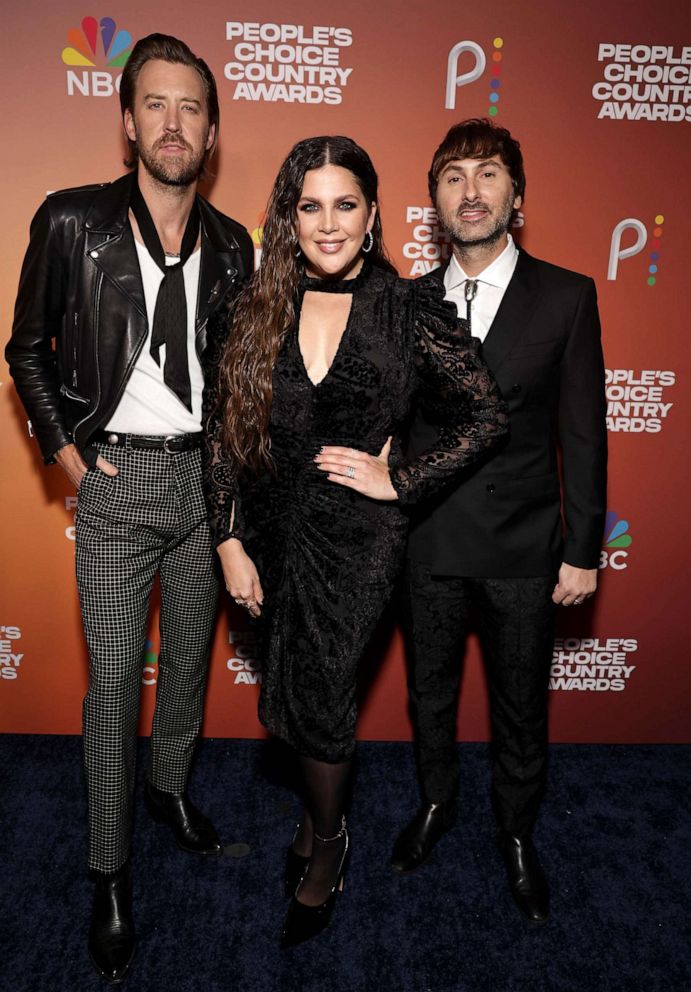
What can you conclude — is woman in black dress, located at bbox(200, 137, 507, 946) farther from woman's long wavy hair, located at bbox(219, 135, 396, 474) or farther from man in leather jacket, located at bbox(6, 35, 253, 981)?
man in leather jacket, located at bbox(6, 35, 253, 981)

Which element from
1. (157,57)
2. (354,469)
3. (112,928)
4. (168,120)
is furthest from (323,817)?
(157,57)

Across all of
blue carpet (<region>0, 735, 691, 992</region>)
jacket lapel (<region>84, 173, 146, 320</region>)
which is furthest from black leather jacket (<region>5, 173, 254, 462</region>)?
blue carpet (<region>0, 735, 691, 992</region>)

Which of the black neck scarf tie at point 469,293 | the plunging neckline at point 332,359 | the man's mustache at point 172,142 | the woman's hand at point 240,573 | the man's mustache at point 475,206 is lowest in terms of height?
the woman's hand at point 240,573

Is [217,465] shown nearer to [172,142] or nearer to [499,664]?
[172,142]

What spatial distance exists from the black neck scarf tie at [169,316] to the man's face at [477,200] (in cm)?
80

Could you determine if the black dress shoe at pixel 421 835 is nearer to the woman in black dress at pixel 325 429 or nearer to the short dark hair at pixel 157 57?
the woman in black dress at pixel 325 429

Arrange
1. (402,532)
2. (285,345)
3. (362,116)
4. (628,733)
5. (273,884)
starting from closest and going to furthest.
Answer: (285,345), (402,532), (273,884), (362,116), (628,733)

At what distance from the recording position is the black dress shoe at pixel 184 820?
8.39 feet

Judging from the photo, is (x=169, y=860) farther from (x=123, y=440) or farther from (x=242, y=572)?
(x=123, y=440)

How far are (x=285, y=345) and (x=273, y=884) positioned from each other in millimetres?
1677

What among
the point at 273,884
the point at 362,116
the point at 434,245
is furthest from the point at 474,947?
the point at 362,116

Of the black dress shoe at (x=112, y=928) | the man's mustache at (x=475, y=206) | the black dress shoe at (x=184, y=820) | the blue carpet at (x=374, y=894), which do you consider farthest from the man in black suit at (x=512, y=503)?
the black dress shoe at (x=112, y=928)

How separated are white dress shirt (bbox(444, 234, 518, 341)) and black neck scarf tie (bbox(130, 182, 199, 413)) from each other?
79 cm

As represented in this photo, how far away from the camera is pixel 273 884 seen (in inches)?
95.3
